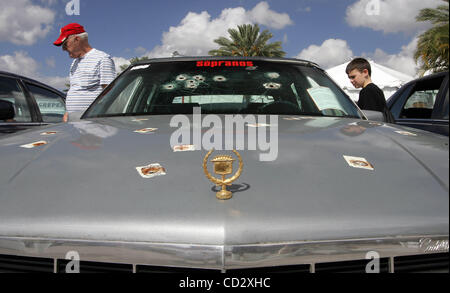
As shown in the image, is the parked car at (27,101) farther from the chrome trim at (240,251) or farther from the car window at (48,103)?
the chrome trim at (240,251)

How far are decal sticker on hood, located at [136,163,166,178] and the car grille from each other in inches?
10.9

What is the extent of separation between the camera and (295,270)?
0.96 m

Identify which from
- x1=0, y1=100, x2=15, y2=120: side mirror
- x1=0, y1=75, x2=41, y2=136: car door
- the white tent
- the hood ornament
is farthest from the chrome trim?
the white tent

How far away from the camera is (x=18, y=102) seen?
391 cm

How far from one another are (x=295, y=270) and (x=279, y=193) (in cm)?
20

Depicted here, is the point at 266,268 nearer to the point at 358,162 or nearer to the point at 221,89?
the point at 358,162

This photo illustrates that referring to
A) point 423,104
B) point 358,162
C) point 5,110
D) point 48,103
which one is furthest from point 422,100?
point 48,103

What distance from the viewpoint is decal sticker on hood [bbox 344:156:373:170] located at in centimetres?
117

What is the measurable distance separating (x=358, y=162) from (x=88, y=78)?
3.51 metres

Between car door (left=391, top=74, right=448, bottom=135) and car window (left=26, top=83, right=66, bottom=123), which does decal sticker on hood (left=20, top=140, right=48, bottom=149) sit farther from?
car door (left=391, top=74, right=448, bottom=135)

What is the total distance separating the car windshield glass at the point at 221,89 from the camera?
2184 millimetres

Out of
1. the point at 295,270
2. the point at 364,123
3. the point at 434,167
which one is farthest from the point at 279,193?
the point at 364,123

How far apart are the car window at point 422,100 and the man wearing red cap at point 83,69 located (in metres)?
3.57
